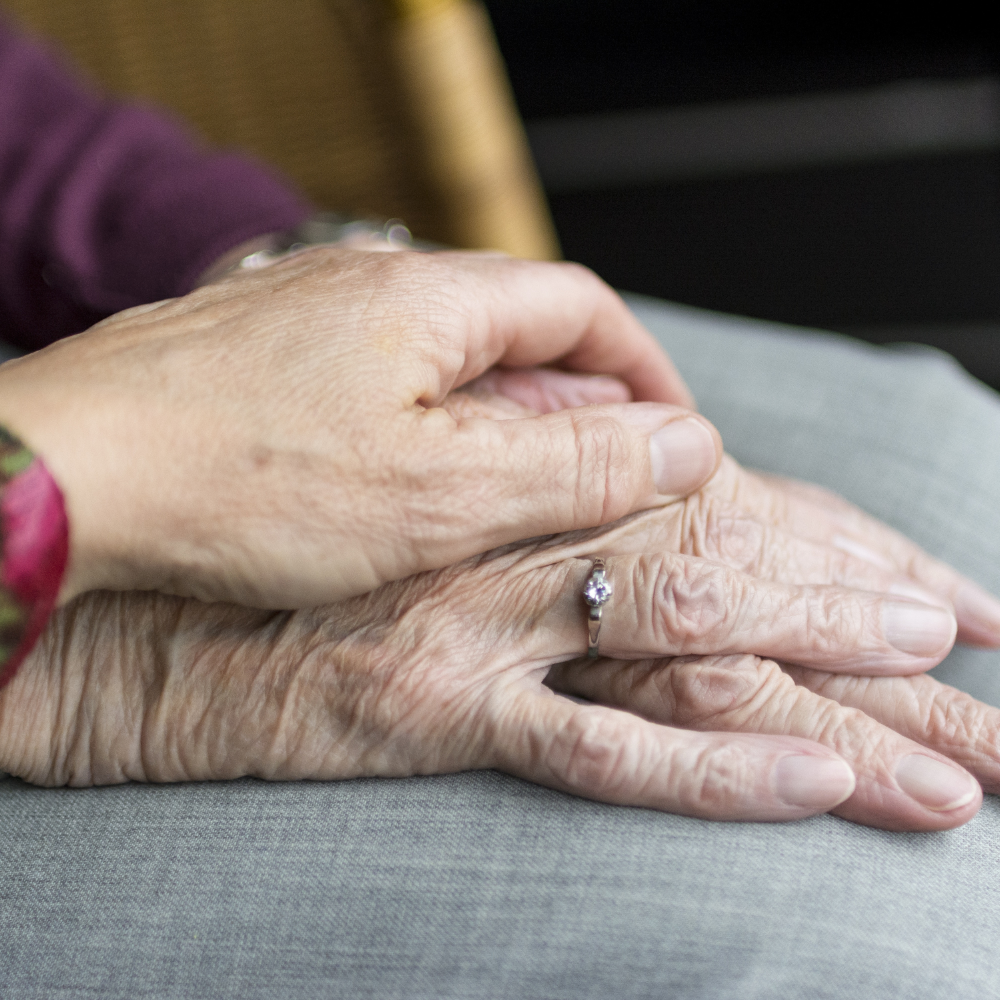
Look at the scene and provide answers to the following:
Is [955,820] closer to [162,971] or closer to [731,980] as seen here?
[731,980]

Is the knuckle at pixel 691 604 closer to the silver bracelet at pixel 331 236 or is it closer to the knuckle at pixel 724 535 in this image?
the knuckle at pixel 724 535

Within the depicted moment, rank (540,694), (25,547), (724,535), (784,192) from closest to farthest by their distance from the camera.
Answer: (25,547), (540,694), (724,535), (784,192)

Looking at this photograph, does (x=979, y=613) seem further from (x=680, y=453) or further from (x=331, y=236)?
(x=331, y=236)

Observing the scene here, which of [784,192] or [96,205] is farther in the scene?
[784,192]

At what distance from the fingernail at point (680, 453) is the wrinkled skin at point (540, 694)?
0.06 meters

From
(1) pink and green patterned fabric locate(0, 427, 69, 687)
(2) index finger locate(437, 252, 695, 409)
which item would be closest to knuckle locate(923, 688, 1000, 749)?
(2) index finger locate(437, 252, 695, 409)

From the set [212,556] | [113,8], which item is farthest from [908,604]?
[113,8]

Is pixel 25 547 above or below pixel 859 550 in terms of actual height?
above

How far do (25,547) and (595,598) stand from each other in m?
0.35

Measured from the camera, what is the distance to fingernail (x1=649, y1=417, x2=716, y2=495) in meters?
0.70

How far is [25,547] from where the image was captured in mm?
529

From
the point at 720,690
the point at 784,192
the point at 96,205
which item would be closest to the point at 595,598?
the point at 720,690

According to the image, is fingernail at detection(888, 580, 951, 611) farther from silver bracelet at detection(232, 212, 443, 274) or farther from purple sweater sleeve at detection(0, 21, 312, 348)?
purple sweater sleeve at detection(0, 21, 312, 348)

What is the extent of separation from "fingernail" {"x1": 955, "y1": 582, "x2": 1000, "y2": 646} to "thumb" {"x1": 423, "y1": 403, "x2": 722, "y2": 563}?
25cm
